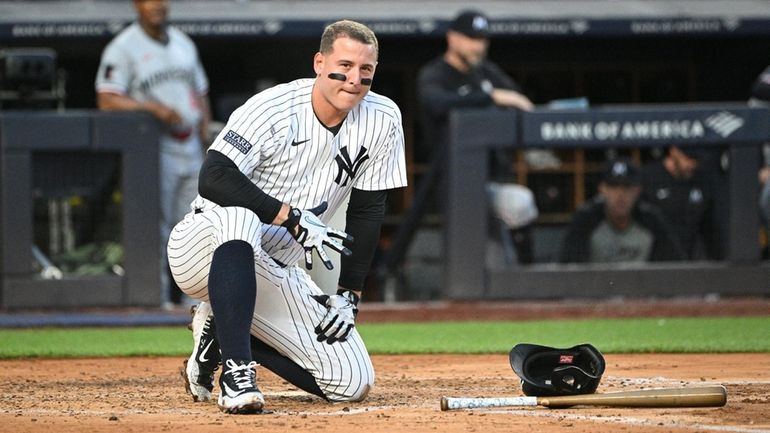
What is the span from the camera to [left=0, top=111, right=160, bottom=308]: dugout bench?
825cm

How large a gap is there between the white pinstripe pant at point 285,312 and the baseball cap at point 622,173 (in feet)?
13.4

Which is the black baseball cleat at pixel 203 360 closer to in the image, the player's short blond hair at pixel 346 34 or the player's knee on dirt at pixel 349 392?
the player's knee on dirt at pixel 349 392

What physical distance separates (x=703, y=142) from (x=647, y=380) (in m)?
3.79

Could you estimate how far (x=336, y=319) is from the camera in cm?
448

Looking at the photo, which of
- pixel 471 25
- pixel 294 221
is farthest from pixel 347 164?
pixel 471 25

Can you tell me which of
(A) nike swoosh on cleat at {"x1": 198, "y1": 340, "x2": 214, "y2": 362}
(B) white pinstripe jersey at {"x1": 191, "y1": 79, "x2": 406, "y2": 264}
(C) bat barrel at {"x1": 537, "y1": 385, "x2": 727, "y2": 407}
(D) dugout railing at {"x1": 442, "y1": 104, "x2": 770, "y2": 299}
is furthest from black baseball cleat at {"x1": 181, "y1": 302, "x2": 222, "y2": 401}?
(D) dugout railing at {"x1": 442, "y1": 104, "x2": 770, "y2": 299}

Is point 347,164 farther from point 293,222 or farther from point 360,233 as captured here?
point 293,222

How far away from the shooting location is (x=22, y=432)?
3777 mm

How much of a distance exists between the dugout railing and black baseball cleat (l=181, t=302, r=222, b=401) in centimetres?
408

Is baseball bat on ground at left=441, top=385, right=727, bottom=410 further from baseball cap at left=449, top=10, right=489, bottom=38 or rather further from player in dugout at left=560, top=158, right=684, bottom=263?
baseball cap at left=449, top=10, right=489, bottom=38

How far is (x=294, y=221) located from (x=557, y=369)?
1019 millimetres

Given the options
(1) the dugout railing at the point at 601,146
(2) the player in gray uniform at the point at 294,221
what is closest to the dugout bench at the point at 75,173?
(1) the dugout railing at the point at 601,146

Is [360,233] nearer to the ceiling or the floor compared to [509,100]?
nearer to the floor

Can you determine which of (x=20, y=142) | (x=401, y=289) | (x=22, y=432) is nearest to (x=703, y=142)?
(x=401, y=289)
